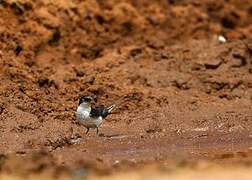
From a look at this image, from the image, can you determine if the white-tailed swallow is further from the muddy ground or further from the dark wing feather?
the muddy ground

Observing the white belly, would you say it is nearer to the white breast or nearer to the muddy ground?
the white breast

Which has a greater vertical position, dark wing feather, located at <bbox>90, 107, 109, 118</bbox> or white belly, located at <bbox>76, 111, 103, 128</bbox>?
dark wing feather, located at <bbox>90, 107, 109, 118</bbox>

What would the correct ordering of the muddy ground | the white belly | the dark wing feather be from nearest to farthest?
the muddy ground, the white belly, the dark wing feather

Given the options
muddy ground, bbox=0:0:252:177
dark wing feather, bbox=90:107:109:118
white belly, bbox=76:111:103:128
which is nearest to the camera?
muddy ground, bbox=0:0:252:177

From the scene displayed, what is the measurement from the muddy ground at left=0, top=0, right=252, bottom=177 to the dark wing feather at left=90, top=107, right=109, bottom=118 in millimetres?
397

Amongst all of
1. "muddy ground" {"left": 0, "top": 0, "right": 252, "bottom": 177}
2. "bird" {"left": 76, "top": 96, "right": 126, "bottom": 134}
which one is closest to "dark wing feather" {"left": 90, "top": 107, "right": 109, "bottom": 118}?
"bird" {"left": 76, "top": 96, "right": 126, "bottom": 134}

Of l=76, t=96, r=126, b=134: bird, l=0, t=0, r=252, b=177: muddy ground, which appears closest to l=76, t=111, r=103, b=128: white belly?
l=76, t=96, r=126, b=134: bird

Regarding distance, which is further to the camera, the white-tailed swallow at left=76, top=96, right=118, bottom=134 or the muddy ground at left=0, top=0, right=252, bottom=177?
the white-tailed swallow at left=76, top=96, right=118, bottom=134

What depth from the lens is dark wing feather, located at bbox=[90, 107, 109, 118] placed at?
16969 mm

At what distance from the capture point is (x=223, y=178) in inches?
474

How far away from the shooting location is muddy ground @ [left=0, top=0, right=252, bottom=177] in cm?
1653

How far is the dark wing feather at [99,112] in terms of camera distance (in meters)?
17.0

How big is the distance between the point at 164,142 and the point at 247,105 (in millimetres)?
3691

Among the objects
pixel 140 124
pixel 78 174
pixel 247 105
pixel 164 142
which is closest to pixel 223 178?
pixel 78 174
